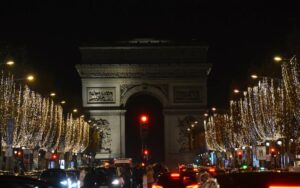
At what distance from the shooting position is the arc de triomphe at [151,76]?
12375 cm

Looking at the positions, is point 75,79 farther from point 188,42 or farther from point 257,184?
point 257,184

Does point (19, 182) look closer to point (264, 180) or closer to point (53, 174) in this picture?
point (264, 180)

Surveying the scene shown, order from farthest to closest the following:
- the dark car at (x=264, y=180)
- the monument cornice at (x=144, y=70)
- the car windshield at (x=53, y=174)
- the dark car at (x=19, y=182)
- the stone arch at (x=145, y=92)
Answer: the stone arch at (x=145, y=92), the monument cornice at (x=144, y=70), the car windshield at (x=53, y=174), the dark car at (x=19, y=182), the dark car at (x=264, y=180)

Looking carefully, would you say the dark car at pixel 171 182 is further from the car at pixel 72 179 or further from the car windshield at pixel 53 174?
the car at pixel 72 179

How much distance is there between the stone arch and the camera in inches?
4934

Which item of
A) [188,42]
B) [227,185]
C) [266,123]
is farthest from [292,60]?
[188,42]

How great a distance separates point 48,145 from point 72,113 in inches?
961

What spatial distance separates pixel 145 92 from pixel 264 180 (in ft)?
384

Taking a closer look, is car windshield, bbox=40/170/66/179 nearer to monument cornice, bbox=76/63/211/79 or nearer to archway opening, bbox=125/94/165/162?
monument cornice, bbox=76/63/211/79

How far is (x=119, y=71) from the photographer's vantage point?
125 meters

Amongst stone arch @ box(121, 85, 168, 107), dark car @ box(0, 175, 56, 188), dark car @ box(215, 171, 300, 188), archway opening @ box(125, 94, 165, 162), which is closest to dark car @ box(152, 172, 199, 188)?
dark car @ box(0, 175, 56, 188)

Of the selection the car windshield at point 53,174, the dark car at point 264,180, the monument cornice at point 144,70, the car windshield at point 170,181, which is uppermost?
the monument cornice at point 144,70

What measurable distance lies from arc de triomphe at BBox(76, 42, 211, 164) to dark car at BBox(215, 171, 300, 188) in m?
111

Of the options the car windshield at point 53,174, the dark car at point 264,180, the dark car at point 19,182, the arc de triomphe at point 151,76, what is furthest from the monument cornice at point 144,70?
the dark car at point 264,180
